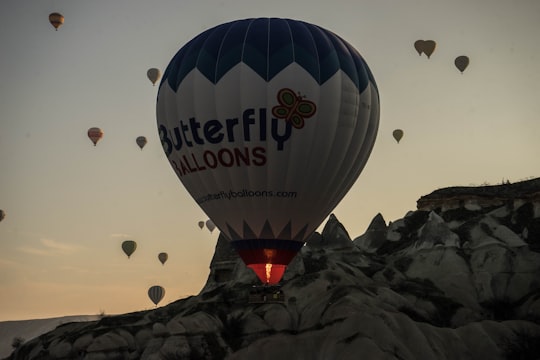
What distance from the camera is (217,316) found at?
63.7 m

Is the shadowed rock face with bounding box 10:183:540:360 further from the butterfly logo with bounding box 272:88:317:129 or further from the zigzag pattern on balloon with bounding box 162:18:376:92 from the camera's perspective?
the zigzag pattern on balloon with bounding box 162:18:376:92

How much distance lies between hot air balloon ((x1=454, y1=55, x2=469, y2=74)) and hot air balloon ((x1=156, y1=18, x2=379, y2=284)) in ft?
107

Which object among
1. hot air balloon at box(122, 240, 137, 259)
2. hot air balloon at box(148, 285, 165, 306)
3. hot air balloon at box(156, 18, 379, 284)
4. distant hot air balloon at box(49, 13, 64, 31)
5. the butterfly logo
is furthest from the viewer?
hot air balloon at box(148, 285, 165, 306)

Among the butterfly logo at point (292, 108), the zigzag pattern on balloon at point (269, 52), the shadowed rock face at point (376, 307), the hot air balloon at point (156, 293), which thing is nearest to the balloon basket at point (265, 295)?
the butterfly logo at point (292, 108)

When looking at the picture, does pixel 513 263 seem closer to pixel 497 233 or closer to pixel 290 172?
pixel 497 233

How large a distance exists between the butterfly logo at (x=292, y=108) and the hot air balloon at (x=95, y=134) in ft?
108

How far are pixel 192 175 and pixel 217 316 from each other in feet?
75.5

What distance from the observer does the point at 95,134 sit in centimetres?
7038

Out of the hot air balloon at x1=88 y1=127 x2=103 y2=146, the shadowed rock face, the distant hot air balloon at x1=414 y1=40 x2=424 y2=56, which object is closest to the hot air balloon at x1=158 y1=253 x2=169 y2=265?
the shadowed rock face

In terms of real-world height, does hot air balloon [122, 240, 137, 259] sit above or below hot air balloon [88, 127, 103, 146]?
below

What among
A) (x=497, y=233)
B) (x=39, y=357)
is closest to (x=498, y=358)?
(x=497, y=233)

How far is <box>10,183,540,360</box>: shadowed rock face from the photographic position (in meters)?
51.7

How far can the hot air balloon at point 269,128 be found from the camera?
133 feet

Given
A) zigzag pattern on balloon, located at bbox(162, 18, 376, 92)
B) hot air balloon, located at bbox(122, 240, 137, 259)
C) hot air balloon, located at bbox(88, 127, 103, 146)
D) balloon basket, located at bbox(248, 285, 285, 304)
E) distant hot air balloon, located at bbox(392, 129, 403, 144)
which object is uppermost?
hot air balloon, located at bbox(88, 127, 103, 146)
